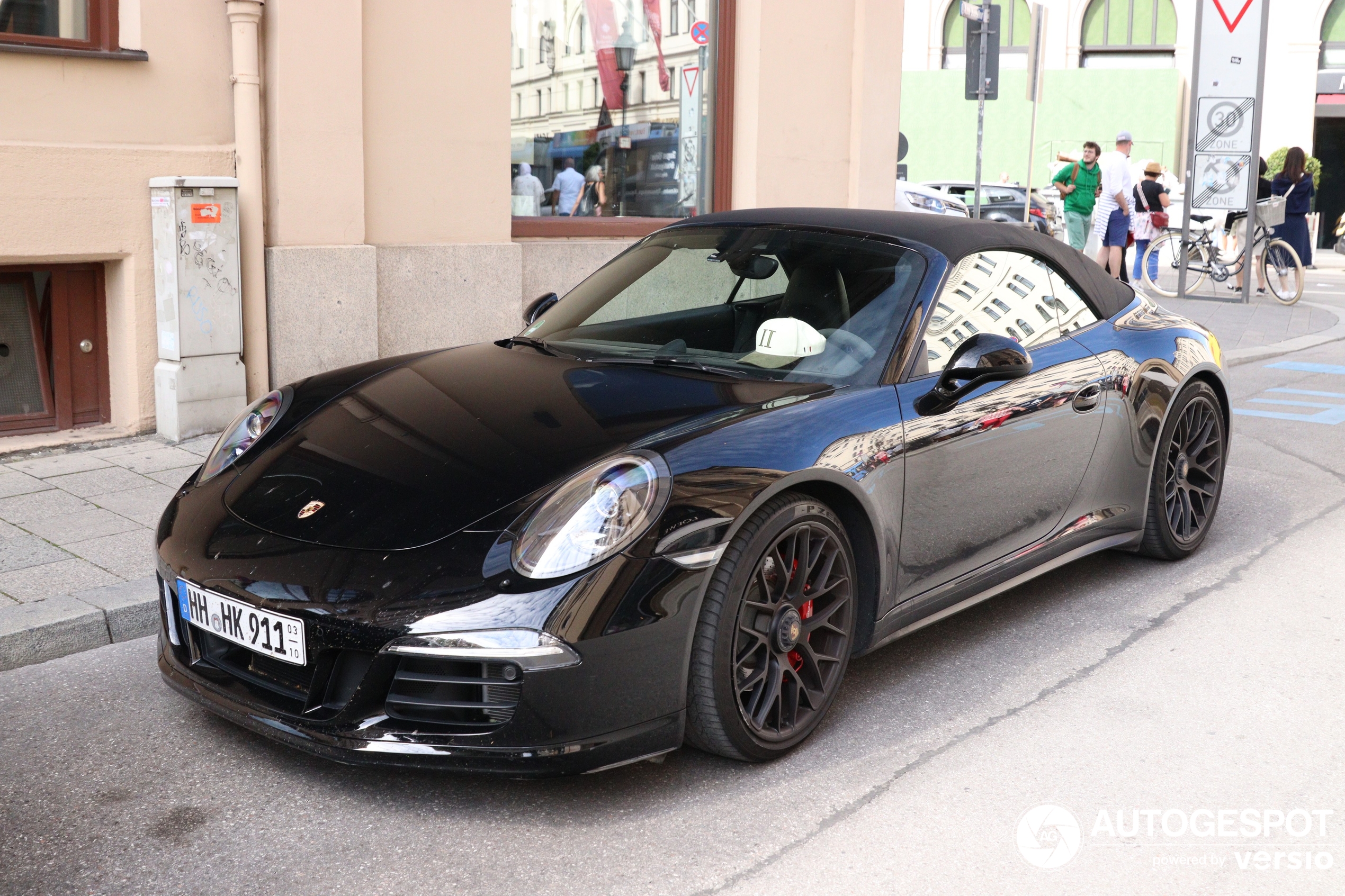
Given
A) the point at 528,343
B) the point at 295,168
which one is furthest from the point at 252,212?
the point at 528,343

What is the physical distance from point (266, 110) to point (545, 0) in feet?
9.67

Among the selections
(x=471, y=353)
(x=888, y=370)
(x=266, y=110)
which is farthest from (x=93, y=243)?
(x=888, y=370)

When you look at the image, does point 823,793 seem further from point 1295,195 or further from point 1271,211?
point 1295,195

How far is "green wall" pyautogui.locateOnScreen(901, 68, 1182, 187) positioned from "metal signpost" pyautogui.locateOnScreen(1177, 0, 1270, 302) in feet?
65.1

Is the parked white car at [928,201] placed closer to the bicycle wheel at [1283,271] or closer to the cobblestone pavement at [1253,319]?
the bicycle wheel at [1283,271]

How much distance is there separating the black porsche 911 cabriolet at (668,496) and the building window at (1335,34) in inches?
1292

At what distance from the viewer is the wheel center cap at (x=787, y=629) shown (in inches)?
132

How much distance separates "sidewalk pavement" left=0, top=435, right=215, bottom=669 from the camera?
4266mm

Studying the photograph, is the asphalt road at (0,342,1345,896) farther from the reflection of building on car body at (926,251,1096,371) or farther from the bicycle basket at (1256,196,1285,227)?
the bicycle basket at (1256,196,1285,227)

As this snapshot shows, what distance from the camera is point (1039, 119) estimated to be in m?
36.8

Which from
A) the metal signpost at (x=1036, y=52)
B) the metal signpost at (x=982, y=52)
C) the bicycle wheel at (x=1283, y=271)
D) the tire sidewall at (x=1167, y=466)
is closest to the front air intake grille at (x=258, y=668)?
the tire sidewall at (x=1167, y=466)

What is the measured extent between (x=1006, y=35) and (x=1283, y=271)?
948 inches

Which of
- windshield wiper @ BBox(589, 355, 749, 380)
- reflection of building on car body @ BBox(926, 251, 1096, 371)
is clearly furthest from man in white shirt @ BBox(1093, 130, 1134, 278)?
windshield wiper @ BBox(589, 355, 749, 380)

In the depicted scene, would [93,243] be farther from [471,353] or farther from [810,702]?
[810,702]
